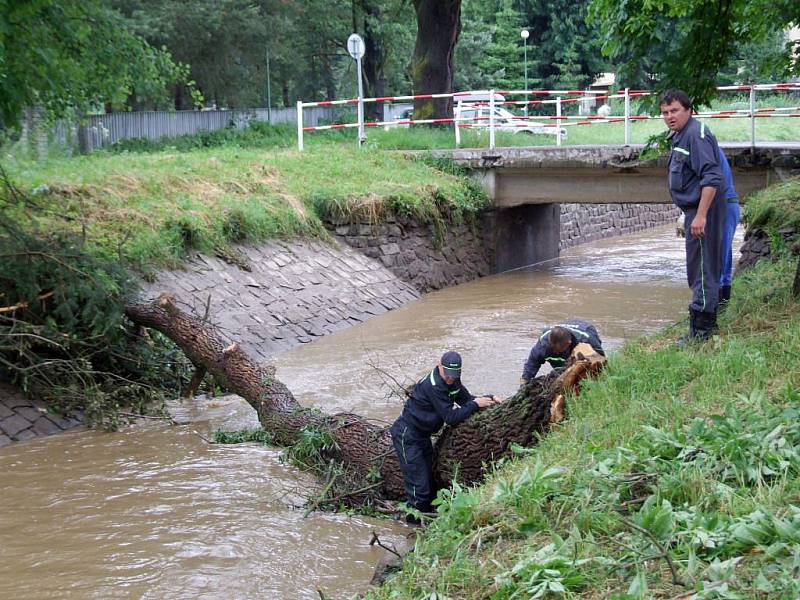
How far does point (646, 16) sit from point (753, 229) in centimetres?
596

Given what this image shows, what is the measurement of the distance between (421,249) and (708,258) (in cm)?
1251

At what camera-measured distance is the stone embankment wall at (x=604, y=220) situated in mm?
28297

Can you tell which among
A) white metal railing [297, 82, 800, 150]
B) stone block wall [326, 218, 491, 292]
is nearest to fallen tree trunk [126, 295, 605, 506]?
stone block wall [326, 218, 491, 292]

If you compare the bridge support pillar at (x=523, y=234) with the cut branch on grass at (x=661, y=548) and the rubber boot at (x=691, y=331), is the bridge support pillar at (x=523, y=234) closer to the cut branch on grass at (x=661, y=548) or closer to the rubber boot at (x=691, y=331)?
the rubber boot at (x=691, y=331)

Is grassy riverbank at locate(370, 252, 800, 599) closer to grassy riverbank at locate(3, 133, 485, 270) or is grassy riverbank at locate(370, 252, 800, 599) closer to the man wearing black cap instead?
the man wearing black cap

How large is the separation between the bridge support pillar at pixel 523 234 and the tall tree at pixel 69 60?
10.2m

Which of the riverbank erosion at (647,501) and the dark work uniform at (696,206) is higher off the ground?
the dark work uniform at (696,206)

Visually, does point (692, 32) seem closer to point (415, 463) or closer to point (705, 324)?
point (705, 324)

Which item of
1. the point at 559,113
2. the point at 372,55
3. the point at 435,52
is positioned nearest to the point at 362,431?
the point at 559,113

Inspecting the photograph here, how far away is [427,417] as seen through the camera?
7.46m

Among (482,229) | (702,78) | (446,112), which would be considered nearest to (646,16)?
(702,78)

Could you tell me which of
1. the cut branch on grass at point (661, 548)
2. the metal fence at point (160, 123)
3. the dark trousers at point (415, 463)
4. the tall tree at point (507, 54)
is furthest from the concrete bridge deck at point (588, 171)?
the tall tree at point (507, 54)

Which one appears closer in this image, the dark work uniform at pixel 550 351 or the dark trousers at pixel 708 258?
the dark trousers at pixel 708 258

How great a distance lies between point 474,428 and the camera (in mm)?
7273
